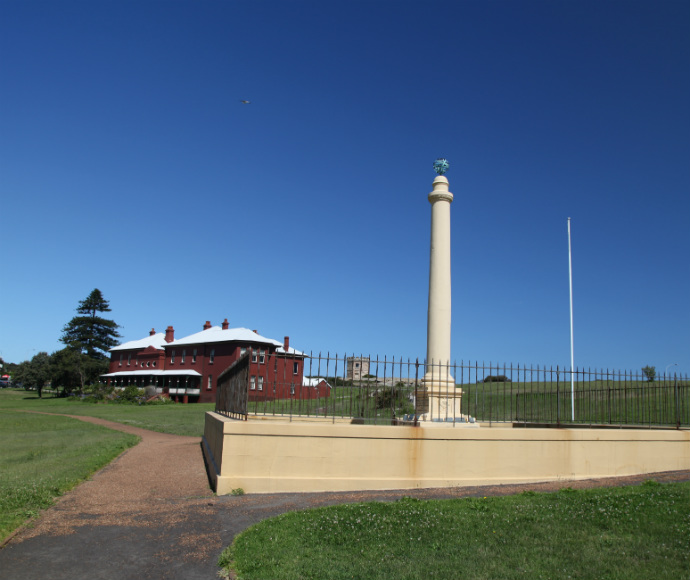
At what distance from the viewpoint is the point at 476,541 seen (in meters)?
6.34

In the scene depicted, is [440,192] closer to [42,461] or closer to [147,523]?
[147,523]

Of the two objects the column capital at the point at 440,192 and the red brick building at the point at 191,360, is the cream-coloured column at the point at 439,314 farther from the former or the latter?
the red brick building at the point at 191,360

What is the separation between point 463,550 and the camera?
6051mm

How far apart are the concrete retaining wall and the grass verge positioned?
284 centimetres

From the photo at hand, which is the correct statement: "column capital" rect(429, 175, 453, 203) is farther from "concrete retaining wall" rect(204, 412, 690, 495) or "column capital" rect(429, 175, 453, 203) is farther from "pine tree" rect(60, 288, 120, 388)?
"pine tree" rect(60, 288, 120, 388)

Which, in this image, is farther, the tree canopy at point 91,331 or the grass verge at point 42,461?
the tree canopy at point 91,331

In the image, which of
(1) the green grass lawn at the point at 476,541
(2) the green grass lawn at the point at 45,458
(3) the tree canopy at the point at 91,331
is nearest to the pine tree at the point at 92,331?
(3) the tree canopy at the point at 91,331

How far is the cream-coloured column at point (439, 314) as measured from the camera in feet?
41.6

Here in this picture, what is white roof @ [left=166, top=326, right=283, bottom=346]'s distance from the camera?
51625 mm

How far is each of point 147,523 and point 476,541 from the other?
174 inches

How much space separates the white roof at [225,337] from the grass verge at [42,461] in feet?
85.2

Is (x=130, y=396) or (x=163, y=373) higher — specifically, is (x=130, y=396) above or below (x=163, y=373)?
below

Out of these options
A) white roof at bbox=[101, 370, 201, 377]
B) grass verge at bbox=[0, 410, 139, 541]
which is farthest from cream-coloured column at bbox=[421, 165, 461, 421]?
white roof at bbox=[101, 370, 201, 377]

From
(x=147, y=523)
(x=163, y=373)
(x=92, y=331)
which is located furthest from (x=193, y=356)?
(x=147, y=523)
